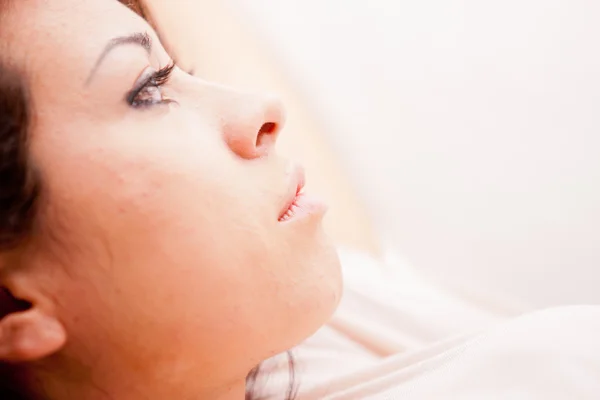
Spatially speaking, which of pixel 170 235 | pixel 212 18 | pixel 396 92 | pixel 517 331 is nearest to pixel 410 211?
pixel 396 92

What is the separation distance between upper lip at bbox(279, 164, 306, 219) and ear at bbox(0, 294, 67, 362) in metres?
0.25

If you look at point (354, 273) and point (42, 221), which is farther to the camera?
point (354, 273)

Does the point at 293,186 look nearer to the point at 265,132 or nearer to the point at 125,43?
the point at 265,132

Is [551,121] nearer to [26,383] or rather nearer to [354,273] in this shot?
[354,273]

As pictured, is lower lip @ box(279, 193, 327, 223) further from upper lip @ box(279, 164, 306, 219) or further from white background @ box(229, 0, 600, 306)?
white background @ box(229, 0, 600, 306)

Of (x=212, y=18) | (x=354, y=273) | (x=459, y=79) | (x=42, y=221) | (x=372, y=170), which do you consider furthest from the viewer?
(x=372, y=170)

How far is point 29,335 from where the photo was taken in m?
0.58

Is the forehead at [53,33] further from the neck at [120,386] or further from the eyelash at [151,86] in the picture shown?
the neck at [120,386]

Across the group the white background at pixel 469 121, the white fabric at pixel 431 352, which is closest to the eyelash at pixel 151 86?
the white fabric at pixel 431 352

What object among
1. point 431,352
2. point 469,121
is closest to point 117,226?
point 431,352

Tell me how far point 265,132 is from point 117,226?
20 cm

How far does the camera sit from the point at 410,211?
1.50m

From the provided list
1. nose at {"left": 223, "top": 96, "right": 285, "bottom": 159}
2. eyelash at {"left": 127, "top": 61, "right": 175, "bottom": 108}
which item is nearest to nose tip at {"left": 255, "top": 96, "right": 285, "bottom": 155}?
nose at {"left": 223, "top": 96, "right": 285, "bottom": 159}

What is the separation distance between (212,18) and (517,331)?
101 cm
